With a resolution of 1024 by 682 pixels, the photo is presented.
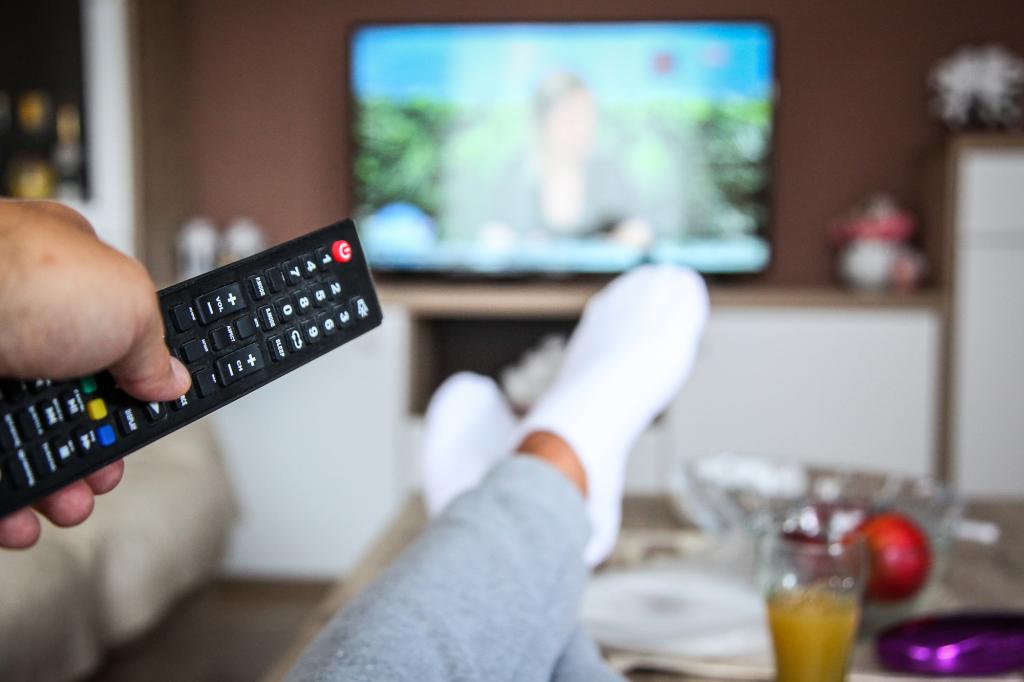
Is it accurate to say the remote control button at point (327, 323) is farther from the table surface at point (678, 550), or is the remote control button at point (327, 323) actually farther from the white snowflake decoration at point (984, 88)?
the white snowflake decoration at point (984, 88)

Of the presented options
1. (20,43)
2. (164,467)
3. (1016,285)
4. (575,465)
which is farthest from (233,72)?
(575,465)

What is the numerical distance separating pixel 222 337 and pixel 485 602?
0.19 meters

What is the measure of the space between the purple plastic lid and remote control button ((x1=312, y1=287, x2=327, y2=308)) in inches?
16.2

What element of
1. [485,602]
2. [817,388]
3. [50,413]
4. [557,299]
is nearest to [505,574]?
[485,602]

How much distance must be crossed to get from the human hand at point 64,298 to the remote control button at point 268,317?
139mm

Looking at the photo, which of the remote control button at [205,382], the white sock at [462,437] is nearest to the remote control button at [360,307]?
the remote control button at [205,382]

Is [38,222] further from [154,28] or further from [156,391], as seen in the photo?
[154,28]

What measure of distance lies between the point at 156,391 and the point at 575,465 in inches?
16.9

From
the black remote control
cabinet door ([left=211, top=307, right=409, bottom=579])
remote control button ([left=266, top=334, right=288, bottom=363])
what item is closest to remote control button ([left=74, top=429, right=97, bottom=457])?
the black remote control

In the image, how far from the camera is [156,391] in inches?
14.1

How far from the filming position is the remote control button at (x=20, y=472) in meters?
0.33

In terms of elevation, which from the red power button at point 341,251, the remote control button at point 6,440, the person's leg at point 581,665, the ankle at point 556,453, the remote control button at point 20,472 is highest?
the red power button at point 341,251

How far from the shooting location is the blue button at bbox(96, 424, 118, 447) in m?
0.36

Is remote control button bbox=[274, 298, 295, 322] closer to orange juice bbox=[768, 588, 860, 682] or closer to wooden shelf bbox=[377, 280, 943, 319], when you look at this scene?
orange juice bbox=[768, 588, 860, 682]
